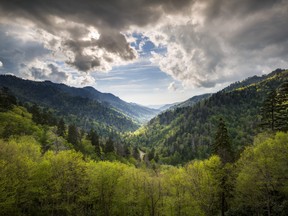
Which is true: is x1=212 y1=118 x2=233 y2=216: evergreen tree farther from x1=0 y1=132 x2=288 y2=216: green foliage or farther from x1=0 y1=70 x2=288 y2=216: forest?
x1=0 y1=132 x2=288 y2=216: green foliage

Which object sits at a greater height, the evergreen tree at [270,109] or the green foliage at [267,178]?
the evergreen tree at [270,109]

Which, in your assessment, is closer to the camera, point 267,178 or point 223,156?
point 267,178

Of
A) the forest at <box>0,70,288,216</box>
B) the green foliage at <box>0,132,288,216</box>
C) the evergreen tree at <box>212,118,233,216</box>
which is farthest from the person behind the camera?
the evergreen tree at <box>212,118,233,216</box>

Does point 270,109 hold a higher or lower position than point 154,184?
higher

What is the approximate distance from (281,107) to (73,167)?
54545 millimetres

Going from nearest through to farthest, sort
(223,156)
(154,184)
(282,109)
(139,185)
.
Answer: (282,109) → (139,185) → (154,184) → (223,156)

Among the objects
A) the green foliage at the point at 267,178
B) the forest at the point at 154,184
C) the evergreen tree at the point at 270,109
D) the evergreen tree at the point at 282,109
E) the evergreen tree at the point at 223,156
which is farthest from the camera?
the evergreen tree at the point at 270,109

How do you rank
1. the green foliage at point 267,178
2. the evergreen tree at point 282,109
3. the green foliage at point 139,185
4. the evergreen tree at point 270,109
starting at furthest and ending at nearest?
the evergreen tree at point 270,109, the evergreen tree at point 282,109, the green foliage at point 139,185, the green foliage at point 267,178

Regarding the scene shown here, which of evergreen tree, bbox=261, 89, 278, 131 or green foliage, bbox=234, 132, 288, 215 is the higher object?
evergreen tree, bbox=261, 89, 278, 131

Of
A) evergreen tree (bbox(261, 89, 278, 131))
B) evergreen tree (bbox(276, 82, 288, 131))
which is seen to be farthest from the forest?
evergreen tree (bbox(261, 89, 278, 131))

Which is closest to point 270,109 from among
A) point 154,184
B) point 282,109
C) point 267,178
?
point 282,109

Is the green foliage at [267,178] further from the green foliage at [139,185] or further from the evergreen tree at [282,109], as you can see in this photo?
the evergreen tree at [282,109]

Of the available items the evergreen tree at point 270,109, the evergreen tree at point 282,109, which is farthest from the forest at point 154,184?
the evergreen tree at point 270,109

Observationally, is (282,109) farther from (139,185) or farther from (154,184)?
(139,185)
